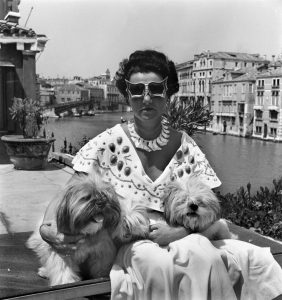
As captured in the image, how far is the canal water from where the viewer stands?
60.6ft

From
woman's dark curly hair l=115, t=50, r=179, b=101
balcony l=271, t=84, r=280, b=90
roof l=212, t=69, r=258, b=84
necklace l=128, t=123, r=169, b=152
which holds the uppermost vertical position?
roof l=212, t=69, r=258, b=84

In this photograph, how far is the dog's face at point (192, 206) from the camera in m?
1.86

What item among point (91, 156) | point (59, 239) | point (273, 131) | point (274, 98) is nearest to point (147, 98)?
point (91, 156)

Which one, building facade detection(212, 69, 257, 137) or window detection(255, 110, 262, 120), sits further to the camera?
building facade detection(212, 69, 257, 137)

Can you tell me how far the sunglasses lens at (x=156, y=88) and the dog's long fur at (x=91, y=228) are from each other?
→ 0.58 metres

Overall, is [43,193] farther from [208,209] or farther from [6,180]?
[208,209]

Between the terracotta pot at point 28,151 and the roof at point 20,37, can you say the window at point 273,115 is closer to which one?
the roof at point 20,37

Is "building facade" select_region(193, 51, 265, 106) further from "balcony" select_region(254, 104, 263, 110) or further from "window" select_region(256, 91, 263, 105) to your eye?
"balcony" select_region(254, 104, 263, 110)

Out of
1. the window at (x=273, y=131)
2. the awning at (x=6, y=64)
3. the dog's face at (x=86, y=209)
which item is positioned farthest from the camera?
the window at (x=273, y=131)

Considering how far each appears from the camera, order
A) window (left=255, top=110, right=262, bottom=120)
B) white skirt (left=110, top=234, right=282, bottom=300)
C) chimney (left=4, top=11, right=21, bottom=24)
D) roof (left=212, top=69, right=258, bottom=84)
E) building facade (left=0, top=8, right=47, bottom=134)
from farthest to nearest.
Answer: window (left=255, top=110, right=262, bottom=120)
roof (left=212, top=69, right=258, bottom=84)
chimney (left=4, top=11, right=21, bottom=24)
building facade (left=0, top=8, right=47, bottom=134)
white skirt (left=110, top=234, right=282, bottom=300)

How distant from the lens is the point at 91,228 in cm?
169

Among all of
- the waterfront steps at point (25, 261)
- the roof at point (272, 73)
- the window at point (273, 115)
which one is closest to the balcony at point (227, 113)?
the window at point (273, 115)

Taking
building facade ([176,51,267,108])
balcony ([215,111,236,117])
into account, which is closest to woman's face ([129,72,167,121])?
building facade ([176,51,267,108])

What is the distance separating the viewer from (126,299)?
6.01 ft
